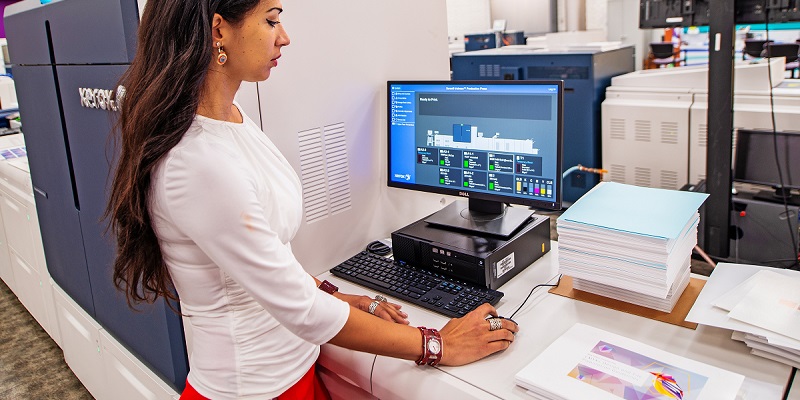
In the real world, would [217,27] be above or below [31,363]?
above

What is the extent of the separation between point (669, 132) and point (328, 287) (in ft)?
8.02

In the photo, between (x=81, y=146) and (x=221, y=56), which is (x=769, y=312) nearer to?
(x=221, y=56)

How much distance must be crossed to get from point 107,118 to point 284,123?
0.42m

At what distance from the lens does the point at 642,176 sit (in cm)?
343

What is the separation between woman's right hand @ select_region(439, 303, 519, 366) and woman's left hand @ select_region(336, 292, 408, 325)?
4.7 inches

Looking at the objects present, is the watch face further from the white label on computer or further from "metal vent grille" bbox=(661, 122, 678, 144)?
"metal vent grille" bbox=(661, 122, 678, 144)

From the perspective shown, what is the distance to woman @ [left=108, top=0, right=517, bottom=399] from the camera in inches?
36.7

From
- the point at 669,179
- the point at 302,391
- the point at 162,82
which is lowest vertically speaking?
the point at 669,179

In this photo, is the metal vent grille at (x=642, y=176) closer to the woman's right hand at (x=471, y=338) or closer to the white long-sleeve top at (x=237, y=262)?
the woman's right hand at (x=471, y=338)

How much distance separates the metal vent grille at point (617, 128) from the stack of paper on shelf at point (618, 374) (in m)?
2.52

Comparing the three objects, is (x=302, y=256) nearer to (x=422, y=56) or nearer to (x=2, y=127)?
(x=422, y=56)

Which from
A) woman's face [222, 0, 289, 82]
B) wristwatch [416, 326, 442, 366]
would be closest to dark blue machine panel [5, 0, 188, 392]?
woman's face [222, 0, 289, 82]

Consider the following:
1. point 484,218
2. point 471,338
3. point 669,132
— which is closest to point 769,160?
point 669,132

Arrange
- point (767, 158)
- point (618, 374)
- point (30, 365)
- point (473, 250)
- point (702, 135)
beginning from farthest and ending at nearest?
point (702, 135)
point (30, 365)
point (767, 158)
point (473, 250)
point (618, 374)
